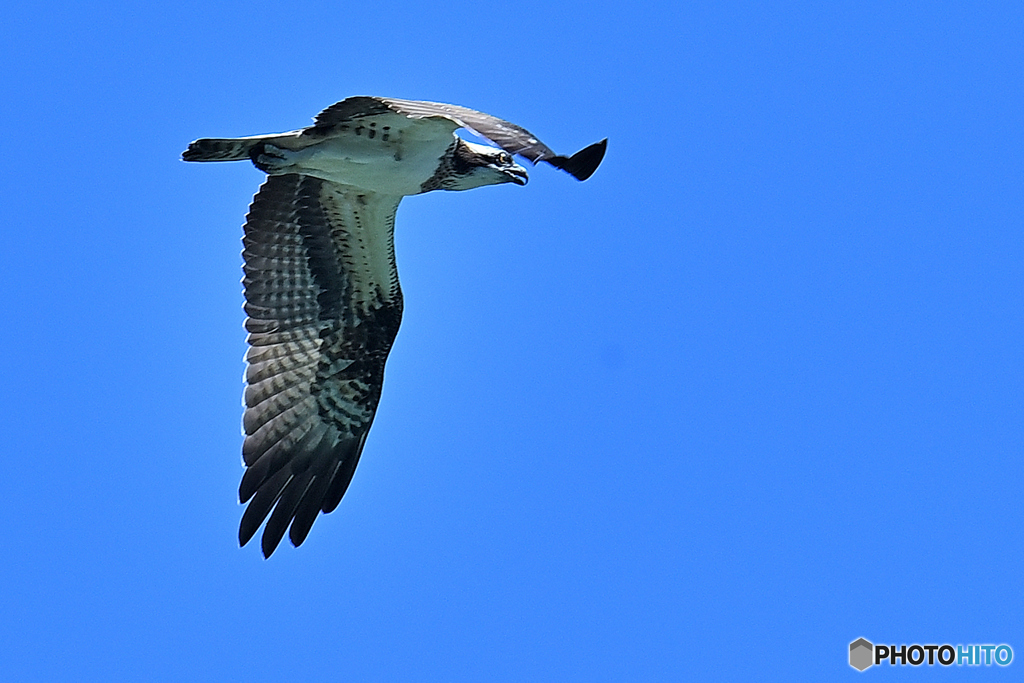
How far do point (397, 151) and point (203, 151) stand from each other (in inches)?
54.6

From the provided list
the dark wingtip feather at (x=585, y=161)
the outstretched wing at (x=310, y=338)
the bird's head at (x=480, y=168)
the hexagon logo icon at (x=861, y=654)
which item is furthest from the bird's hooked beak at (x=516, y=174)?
the hexagon logo icon at (x=861, y=654)

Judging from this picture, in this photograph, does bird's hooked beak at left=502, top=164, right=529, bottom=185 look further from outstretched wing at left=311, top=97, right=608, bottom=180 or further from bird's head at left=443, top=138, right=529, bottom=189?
outstretched wing at left=311, top=97, right=608, bottom=180

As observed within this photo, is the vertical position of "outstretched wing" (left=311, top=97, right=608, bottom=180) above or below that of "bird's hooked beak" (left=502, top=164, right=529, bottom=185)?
below

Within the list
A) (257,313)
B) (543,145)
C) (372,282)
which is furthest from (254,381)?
(543,145)

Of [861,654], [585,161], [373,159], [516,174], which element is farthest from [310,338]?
[861,654]

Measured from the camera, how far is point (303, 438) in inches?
455

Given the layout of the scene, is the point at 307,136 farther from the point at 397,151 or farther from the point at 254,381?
the point at 254,381

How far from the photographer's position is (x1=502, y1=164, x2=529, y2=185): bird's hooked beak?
34.0ft

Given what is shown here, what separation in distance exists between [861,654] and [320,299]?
19.3ft

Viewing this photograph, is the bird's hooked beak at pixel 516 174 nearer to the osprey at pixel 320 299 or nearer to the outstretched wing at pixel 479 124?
the osprey at pixel 320 299

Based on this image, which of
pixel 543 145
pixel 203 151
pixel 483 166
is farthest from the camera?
pixel 483 166

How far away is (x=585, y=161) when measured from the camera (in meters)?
7.74

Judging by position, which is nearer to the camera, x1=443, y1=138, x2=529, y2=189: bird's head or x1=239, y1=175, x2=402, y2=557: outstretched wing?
x1=443, y1=138, x2=529, y2=189: bird's head

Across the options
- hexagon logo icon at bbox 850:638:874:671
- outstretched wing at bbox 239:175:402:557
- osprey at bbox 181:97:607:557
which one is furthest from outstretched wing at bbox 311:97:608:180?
hexagon logo icon at bbox 850:638:874:671
